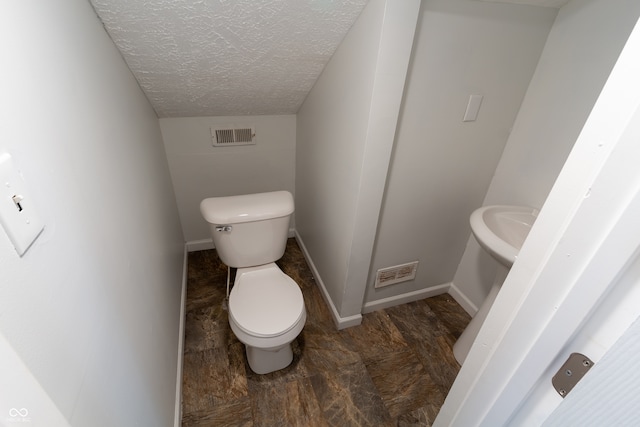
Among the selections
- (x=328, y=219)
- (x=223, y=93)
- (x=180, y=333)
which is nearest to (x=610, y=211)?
(x=328, y=219)

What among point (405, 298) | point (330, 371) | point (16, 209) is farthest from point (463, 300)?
point (16, 209)

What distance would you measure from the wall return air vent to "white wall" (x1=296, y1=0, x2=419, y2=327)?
0.47 ft

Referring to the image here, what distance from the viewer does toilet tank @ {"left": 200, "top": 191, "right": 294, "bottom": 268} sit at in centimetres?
139

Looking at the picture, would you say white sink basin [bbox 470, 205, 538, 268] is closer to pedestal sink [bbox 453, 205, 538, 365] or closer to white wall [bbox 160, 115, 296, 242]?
pedestal sink [bbox 453, 205, 538, 365]

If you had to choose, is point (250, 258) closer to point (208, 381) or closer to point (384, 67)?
point (208, 381)

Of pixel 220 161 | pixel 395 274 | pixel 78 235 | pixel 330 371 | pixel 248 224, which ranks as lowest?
pixel 330 371

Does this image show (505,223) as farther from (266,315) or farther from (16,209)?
(16,209)

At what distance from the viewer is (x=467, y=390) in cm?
60

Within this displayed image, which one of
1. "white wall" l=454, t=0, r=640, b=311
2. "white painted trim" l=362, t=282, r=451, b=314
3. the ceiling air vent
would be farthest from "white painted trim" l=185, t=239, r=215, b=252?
"white wall" l=454, t=0, r=640, b=311

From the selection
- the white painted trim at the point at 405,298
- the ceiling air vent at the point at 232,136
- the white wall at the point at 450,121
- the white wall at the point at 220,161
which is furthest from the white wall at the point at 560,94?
the ceiling air vent at the point at 232,136

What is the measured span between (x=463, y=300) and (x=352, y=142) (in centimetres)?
129

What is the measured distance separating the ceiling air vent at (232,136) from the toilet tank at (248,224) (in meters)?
0.59

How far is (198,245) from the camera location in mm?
2193

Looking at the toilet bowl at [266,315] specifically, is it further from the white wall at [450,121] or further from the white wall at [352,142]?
the white wall at [450,121]
